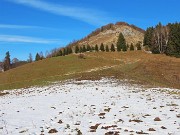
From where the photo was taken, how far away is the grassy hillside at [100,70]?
5394cm

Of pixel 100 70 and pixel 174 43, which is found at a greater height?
pixel 174 43

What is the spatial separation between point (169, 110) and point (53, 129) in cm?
871

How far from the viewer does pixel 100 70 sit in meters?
63.5

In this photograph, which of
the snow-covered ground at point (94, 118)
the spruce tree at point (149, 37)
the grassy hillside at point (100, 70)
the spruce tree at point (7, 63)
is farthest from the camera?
the spruce tree at point (7, 63)

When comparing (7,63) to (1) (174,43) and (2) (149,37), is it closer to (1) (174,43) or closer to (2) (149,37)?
(2) (149,37)

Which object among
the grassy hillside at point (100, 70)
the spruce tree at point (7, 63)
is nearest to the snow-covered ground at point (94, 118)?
the grassy hillside at point (100, 70)

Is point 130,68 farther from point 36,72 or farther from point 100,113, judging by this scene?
point 100,113

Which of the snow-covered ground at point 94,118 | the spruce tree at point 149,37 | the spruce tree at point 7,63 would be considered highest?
the spruce tree at point 149,37

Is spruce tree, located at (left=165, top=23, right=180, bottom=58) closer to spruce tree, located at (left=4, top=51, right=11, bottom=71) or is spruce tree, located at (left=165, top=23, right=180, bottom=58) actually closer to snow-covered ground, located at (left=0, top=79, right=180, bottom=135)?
snow-covered ground, located at (left=0, top=79, right=180, bottom=135)

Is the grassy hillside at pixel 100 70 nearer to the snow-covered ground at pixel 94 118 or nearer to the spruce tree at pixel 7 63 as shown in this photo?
the snow-covered ground at pixel 94 118

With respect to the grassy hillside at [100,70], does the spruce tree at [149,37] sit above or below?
above

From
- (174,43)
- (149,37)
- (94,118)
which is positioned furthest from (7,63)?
(94,118)

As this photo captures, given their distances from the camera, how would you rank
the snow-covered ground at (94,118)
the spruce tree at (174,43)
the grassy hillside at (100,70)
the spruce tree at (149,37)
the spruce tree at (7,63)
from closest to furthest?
1. the snow-covered ground at (94,118)
2. the grassy hillside at (100,70)
3. the spruce tree at (174,43)
4. the spruce tree at (149,37)
5. the spruce tree at (7,63)

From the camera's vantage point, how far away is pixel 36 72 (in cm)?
7631
